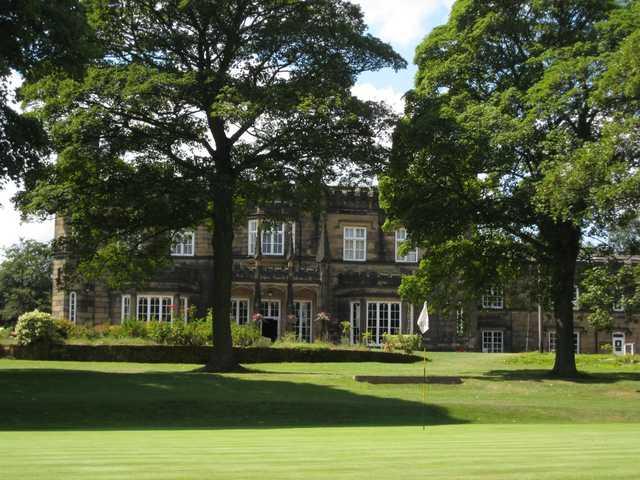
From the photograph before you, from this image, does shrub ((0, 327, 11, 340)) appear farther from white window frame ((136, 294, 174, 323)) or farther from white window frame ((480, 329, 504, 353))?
white window frame ((480, 329, 504, 353))

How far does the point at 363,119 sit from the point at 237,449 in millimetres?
17212

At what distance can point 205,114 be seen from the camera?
28.6 metres

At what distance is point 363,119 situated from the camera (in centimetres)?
2711

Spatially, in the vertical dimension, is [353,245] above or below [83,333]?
above

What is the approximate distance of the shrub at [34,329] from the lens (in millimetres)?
33781

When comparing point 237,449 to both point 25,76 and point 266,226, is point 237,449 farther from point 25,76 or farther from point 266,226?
point 266,226

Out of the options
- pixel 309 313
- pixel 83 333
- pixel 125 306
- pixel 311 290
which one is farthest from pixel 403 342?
pixel 83 333

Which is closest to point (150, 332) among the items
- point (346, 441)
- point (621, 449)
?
point (346, 441)

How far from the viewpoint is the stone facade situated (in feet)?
159

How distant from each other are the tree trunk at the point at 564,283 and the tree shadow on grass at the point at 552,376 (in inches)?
24.8

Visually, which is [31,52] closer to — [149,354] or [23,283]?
[149,354]

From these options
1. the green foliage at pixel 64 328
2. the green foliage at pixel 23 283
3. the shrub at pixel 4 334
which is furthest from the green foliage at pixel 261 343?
the green foliage at pixel 23 283

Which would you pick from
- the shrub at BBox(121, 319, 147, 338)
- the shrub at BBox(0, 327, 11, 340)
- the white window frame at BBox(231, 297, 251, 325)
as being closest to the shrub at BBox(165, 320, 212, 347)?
the shrub at BBox(121, 319, 147, 338)

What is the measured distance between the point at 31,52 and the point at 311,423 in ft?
37.4
